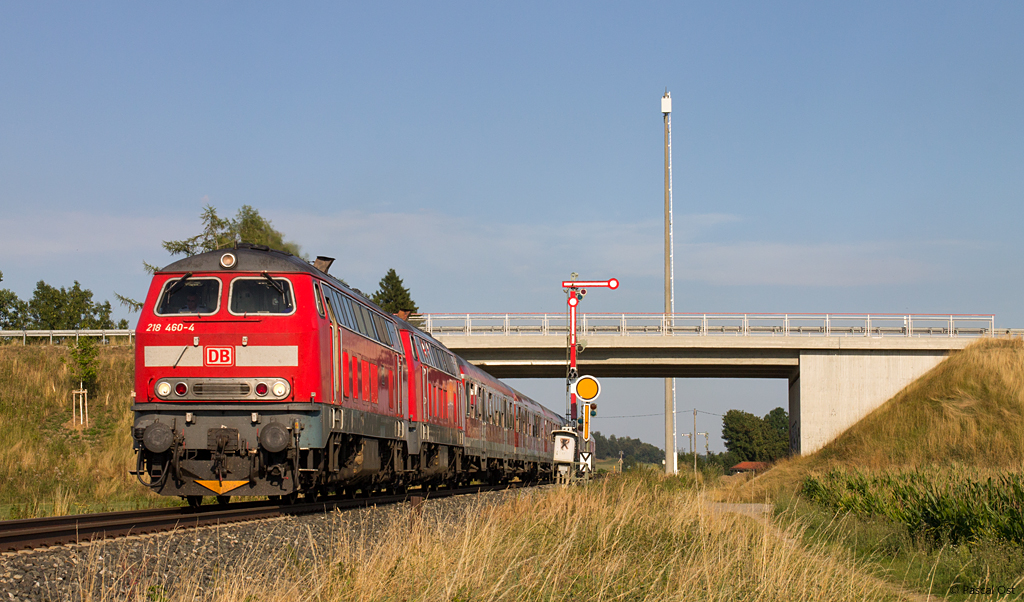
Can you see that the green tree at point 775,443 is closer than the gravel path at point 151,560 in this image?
No

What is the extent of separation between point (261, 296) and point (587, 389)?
10.5 m

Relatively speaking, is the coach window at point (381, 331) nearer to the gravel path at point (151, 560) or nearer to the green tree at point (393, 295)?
the gravel path at point (151, 560)

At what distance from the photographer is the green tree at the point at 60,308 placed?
328 feet

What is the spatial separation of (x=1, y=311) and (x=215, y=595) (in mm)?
107692

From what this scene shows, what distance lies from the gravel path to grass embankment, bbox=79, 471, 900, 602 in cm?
8

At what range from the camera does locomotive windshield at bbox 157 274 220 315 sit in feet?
43.8

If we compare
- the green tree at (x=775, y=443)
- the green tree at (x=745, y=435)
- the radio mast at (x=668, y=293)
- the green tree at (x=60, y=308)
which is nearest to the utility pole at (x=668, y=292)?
the radio mast at (x=668, y=293)

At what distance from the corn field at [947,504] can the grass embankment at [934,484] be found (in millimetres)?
26

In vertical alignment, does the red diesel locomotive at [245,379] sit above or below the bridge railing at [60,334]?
below

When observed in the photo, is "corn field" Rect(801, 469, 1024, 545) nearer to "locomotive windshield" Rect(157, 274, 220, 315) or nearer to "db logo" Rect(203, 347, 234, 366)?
"db logo" Rect(203, 347, 234, 366)

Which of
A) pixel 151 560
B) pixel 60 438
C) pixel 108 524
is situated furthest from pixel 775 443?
pixel 151 560

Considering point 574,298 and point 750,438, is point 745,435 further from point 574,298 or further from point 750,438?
point 574,298

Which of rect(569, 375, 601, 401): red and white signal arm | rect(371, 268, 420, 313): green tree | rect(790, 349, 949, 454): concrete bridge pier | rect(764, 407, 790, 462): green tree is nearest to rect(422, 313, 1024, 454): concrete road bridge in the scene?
rect(790, 349, 949, 454): concrete bridge pier

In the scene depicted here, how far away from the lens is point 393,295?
311ft
